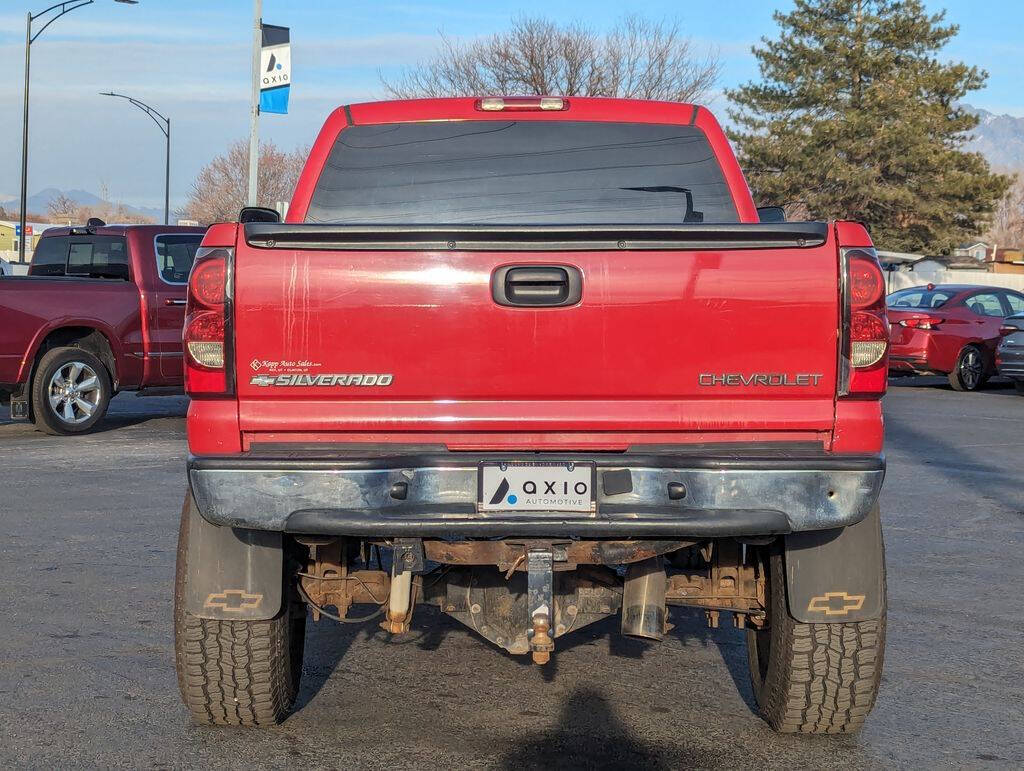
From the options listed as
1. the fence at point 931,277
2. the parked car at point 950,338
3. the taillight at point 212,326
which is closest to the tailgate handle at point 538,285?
the taillight at point 212,326

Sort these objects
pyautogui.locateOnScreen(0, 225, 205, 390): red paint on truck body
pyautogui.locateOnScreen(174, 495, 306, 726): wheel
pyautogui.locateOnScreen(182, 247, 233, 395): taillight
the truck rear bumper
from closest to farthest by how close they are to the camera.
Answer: the truck rear bumper → pyautogui.locateOnScreen(182, 247, 233, 395): taillight → pyautogui.locateOnScreen(174, 495, 306, 726): wheel → pyautogui.locateOnScreen(0, 225, 205, 390): red paint on truck body

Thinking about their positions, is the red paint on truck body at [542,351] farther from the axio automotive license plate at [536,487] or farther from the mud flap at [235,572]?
the mud flap at [235,572]

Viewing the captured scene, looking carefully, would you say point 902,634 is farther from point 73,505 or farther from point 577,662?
point 73,505

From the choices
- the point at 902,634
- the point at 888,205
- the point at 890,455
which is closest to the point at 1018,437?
the point at 890,455

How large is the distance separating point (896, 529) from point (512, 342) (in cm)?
527

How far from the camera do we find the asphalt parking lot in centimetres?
437

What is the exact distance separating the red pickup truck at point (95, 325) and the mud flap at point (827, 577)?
9888mm

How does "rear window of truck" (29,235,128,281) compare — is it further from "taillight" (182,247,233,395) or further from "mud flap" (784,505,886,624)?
"mud flap" (784,505,886,624)

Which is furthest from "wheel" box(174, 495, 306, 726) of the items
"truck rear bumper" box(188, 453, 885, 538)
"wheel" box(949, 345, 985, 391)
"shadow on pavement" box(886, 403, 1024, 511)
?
"wheel" box(949, 345, 985, 391)

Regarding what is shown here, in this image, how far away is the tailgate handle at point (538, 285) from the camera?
157 inches

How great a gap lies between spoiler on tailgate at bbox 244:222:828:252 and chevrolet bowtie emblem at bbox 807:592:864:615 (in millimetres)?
1099

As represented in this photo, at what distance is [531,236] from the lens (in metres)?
4.01

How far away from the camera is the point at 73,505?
914 cm

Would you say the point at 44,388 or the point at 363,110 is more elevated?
the point at 363,110
